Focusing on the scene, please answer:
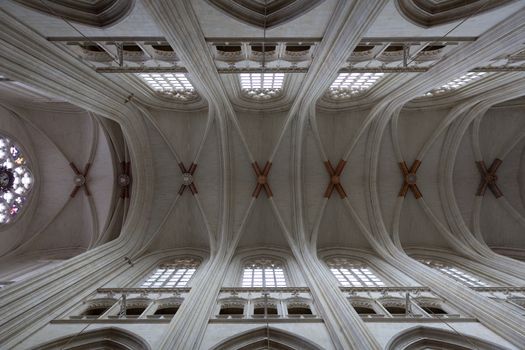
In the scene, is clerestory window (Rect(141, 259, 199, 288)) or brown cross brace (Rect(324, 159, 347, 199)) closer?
clerestory window (Rect(141, 259, 199, 288))

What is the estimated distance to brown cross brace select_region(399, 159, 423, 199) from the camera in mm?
18531

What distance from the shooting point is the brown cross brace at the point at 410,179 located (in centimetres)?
1853

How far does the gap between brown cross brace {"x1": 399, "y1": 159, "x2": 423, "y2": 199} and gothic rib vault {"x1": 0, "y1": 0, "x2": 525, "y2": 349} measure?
0.26ft

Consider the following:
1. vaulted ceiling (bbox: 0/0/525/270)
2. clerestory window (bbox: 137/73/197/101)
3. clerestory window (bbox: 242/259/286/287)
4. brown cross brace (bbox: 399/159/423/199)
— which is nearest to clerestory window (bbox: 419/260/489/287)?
vaulted ceiling (bbox: 0/0/525/270)

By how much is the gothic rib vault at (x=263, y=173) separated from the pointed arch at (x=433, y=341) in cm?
5

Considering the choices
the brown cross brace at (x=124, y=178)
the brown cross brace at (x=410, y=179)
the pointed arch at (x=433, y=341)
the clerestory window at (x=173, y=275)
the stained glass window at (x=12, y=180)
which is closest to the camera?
the pointed arch at (x=433, y=341)

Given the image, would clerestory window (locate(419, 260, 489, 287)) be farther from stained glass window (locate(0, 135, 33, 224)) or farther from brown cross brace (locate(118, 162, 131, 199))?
stained glass window (locate(0, 135, 33, 224))

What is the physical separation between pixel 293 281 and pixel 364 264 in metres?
4.58

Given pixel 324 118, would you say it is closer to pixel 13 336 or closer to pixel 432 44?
pixel 432 44

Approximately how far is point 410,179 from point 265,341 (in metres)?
13.3

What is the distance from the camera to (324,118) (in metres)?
18.3

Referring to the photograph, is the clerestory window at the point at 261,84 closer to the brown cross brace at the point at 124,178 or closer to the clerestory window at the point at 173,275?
the brown cross brace at the point at 124,178

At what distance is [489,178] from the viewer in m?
18.6

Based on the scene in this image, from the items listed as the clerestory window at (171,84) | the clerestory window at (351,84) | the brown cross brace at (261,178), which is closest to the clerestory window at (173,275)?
the brown cross brace at (261,178)
